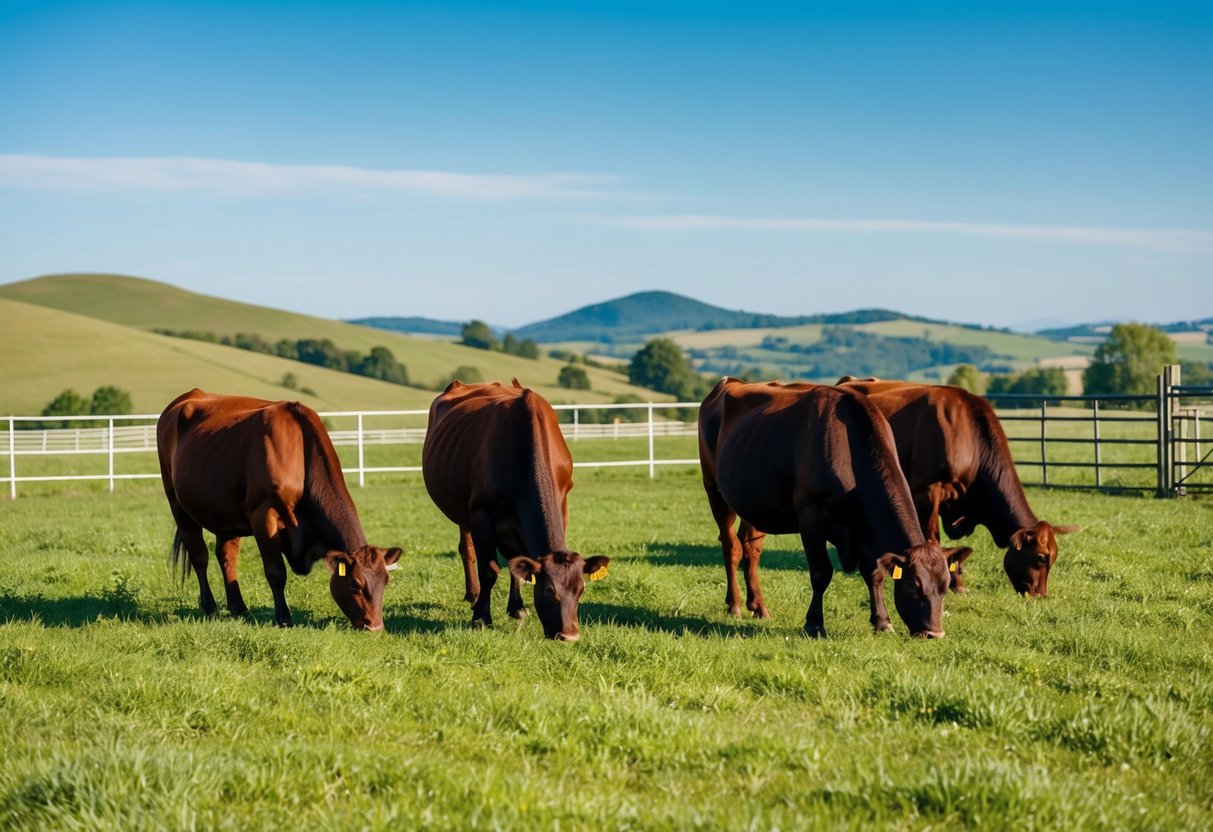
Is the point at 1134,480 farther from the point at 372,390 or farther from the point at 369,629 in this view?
the point at 372,390

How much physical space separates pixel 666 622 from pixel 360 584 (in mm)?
2271

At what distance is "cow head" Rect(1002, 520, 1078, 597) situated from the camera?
921 centimetres

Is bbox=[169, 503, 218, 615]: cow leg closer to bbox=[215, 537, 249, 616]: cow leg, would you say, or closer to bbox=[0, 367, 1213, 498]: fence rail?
bbox=[215, 537, 249, 616]: cow leg

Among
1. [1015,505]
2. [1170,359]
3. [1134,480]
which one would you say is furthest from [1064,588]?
[1170,359]

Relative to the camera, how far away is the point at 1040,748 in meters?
4.86

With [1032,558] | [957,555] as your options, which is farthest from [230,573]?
[1032,558]

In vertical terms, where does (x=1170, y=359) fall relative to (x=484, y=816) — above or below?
above

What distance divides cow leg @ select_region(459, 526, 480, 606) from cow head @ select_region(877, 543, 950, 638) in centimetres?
377

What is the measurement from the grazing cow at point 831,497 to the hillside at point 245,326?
223 ft

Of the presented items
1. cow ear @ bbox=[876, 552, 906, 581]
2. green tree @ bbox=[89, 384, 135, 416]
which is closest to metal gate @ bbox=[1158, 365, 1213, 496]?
cow ear @ bbox=[876, 552, 906, 581]

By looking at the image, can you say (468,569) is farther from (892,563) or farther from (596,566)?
(892,563)

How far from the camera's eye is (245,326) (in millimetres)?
A: 125500

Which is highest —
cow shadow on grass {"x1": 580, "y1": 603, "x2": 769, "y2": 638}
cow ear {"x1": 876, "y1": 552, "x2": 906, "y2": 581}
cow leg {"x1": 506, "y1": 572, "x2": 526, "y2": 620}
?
cow ear {"x1": 876, "y1": 552, "x2": 906, "y2": 581}

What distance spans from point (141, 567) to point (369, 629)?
13.9 ft
